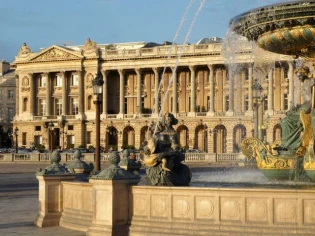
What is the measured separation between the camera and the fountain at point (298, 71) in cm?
1445

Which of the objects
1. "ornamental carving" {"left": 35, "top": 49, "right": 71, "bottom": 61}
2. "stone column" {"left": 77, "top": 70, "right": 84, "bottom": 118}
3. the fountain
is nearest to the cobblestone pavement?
the fountain

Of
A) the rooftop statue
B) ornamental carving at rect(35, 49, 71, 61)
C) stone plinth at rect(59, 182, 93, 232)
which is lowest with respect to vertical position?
stone plinth at rect(59, 182, 93, 232)

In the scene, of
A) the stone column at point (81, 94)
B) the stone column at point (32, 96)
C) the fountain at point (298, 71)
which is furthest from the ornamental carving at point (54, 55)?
the fountain at point (298, 71)

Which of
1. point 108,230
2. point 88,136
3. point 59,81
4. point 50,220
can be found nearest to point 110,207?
point 108,230

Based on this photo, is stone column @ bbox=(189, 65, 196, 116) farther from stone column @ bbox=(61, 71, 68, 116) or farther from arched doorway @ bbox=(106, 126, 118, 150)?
stone column @ bbox=(61, 71, 68, 116)

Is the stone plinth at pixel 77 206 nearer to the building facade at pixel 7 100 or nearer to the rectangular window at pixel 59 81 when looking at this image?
the rectangular window at pixel 59 81

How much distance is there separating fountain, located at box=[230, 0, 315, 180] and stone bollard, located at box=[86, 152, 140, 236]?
158 inches

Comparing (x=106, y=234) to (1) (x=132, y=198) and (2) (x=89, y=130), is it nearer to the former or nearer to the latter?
(1) (x=132, y=198)

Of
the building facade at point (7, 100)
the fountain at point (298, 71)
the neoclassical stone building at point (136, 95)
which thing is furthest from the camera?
the building facade at point (7, 100)

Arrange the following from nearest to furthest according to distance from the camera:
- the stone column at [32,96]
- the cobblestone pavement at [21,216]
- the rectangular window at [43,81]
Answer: the cobblestone pavement at [21,216] < the stone column at [32,96] < the rectangular window at [43,81]

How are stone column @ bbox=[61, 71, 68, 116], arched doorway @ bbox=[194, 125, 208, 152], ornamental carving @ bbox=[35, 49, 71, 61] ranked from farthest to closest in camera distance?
stone column @ bbox=[61, 71, 68, 116] → ornamental carving @ bbox=[35, 49, 71, 61] → arched doorway @ bbox=[194, 125, 208, 152]

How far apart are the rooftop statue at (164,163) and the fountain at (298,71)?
254 cm

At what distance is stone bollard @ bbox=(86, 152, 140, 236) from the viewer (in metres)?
12.1

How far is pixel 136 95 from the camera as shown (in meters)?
102
